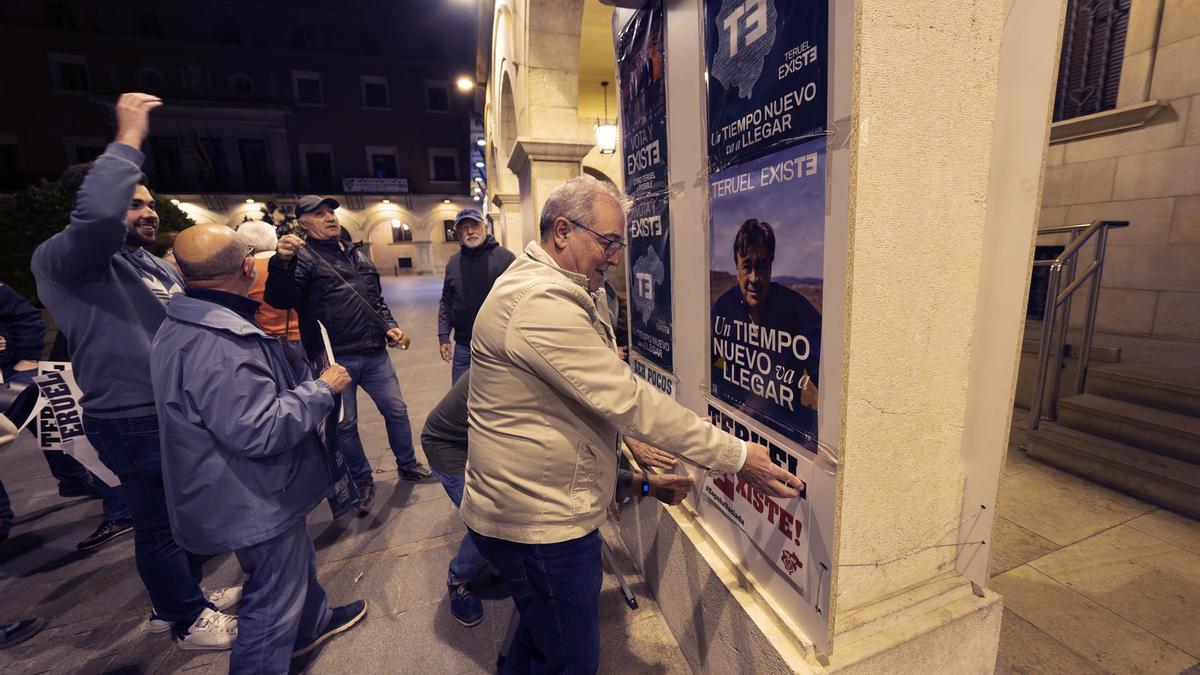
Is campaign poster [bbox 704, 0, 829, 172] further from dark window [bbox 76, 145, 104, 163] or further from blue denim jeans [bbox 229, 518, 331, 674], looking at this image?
dark window [bbox 76, 145, 104, 163]

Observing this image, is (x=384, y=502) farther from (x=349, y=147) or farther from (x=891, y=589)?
(x=349, y=147)

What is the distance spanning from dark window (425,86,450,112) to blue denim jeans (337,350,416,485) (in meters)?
31.4

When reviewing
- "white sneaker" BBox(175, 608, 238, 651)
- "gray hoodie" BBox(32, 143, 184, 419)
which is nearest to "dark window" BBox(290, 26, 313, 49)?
"gray hoodie" BBox(32, 143, 184, 419)

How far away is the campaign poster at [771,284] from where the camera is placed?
1367mm

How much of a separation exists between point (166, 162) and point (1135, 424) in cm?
3546

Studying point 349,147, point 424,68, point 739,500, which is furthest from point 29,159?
point 739,500

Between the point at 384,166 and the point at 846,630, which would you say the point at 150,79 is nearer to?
the point at 384,166

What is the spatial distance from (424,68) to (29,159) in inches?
780

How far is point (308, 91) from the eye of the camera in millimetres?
27844

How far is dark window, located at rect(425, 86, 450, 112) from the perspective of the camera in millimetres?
30062

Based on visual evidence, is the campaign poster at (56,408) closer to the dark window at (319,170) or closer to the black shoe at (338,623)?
the black shoe at (338,623)

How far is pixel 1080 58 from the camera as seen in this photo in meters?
6.19

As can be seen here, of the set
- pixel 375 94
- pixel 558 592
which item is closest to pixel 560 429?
pixel 558 592

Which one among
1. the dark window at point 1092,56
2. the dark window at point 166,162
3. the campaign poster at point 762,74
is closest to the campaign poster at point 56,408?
the campaign poster at point 762,74
